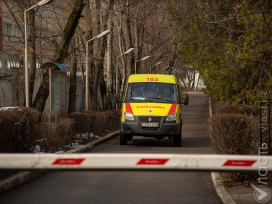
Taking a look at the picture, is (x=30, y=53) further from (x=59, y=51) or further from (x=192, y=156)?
(x=192, y=156)

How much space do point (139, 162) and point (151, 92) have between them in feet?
39.2

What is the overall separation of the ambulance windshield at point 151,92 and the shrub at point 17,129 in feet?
18.4

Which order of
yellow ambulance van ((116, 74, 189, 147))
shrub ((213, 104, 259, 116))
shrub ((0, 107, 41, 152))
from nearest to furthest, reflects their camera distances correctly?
shrub ((0, 107, 41, 152))
yellow ambulance van ((116, 74, 189, 147))
shrub ((213, 104, 259, 116))

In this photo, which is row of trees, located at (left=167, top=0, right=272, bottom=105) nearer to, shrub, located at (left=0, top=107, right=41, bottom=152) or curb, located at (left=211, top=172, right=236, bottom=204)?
curb, located at (left=211, top=172, right=236, bottom=204)

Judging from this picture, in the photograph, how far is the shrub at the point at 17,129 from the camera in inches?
328

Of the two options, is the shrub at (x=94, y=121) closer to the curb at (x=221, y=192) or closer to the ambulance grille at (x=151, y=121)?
the ambulance grille at (x=151, y=121)

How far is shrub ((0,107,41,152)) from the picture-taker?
328 inches

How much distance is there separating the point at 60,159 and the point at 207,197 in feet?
12.9

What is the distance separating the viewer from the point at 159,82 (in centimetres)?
1566

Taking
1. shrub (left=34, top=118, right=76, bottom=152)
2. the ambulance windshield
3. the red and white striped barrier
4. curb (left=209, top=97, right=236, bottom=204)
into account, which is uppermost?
the ambulance windshield

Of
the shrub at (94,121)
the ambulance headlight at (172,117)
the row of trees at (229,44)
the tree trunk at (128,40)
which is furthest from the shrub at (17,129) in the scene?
the tree trunk at (128,40)

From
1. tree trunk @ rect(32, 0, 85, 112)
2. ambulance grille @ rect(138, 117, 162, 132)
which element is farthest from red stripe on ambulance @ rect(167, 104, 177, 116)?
tree trunk @ rect(32, 0, 85, 112)

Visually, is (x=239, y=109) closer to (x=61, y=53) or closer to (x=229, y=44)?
(x=229, y=44)

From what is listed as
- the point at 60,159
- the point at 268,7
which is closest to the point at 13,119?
the point at 60,159
